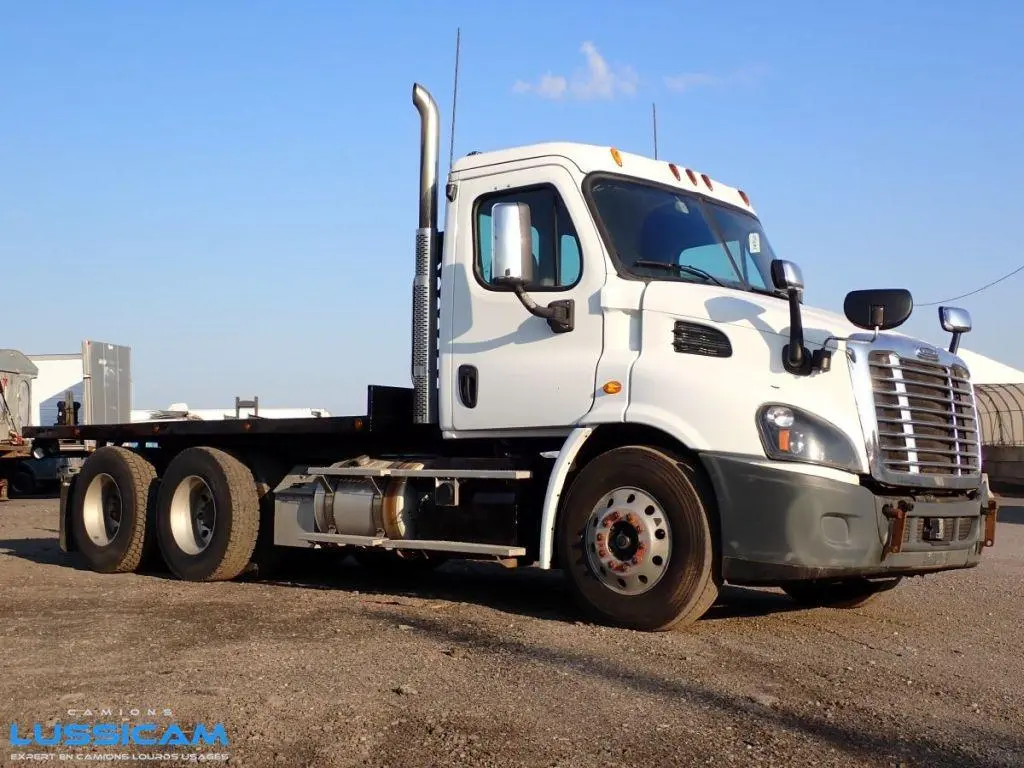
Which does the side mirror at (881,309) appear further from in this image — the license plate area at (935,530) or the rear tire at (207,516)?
the rear tire at (207,516)

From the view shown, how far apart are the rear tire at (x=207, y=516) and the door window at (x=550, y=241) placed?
2.98 meters

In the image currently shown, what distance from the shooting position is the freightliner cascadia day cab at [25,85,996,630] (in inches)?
261

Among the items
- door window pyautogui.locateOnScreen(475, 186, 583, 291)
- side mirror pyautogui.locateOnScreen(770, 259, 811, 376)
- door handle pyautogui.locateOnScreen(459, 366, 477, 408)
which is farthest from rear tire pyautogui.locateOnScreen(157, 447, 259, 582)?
side mirror pyautogui.locateOnScreen(770, 259, 811, 376)

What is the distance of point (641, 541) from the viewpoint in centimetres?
686

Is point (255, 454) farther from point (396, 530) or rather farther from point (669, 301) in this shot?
point (669, 301)

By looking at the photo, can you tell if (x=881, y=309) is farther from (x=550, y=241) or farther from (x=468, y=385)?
(x=468, y=385)


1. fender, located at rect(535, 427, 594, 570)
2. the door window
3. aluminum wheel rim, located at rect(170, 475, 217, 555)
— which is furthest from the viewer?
aluminum wheel rim, located at rect(170, 475, 217, 555)

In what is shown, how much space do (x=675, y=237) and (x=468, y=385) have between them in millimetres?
1748

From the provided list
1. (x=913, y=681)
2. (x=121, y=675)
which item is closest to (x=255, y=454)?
(x=121, y=675)

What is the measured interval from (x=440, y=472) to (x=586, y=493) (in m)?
1.25

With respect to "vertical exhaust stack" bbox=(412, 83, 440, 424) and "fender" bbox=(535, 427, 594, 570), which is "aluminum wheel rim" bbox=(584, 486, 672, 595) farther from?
"vertical exhaust stack" bbox=(412, 83, 440, 424)

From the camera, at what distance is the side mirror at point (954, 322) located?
7.86 meters

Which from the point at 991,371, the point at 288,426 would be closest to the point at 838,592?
the point at 288,426

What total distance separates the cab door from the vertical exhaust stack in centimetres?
28
